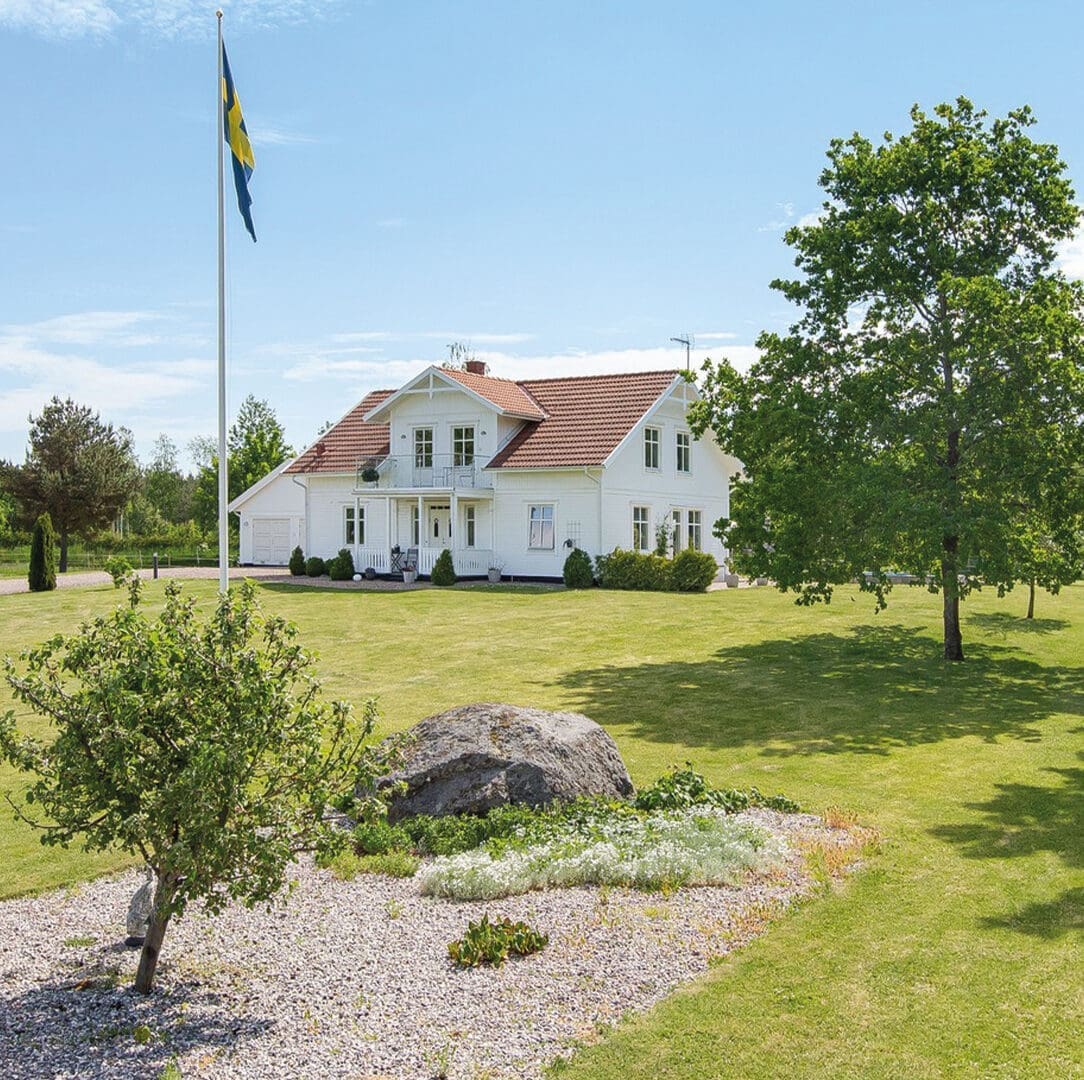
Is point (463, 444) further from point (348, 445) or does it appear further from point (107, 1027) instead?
point (107, 1027)

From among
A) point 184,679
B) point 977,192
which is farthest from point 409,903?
point 977,192

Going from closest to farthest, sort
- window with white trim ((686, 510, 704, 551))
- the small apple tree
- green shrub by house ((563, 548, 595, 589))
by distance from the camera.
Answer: the small apple tree
green shrub by house ((563, 548, 595, 589))
window with white trim ((686, 510, 704, 551))

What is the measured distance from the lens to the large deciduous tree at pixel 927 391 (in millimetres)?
18297

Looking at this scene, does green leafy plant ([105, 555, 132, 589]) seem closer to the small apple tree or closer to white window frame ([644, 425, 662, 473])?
the small apple tree

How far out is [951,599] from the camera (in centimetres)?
2055

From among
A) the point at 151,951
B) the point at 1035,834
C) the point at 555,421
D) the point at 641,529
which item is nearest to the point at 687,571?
the point at 641,529

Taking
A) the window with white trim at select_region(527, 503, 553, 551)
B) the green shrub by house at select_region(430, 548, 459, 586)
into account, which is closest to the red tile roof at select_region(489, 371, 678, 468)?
the window with white trim at select_region(527, 503, 553, 551)

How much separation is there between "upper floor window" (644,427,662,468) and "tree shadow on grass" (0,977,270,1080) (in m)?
33.3

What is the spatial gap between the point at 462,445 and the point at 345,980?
33980mm

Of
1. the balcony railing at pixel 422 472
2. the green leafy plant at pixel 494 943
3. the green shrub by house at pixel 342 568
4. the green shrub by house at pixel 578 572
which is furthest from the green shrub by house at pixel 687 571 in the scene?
the green leafy plant at pixel 494 943

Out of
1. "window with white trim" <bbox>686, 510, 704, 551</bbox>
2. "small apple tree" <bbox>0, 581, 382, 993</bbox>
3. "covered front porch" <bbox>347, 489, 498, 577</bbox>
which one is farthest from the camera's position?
"window with white trim" <bbox>686, 510, 704, 551</bbox>

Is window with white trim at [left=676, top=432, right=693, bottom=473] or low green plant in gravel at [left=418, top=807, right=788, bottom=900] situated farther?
window with white trim at [left=676, top=432, right=693, bottom=473]

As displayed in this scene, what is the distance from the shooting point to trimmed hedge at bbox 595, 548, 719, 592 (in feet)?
111

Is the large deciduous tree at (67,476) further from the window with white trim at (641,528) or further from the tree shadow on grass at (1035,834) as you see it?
the tree shadow on grass at (1035,834)
